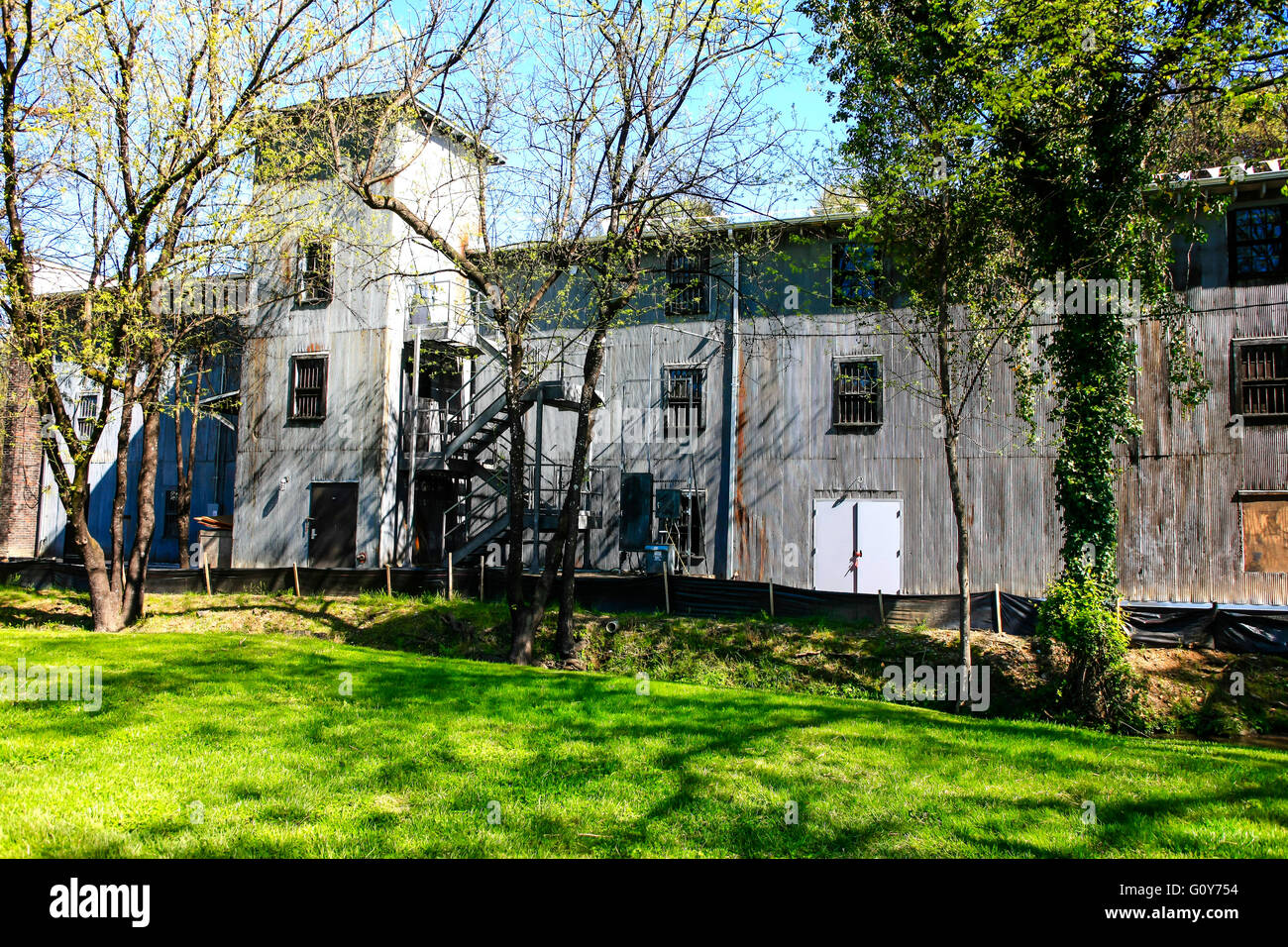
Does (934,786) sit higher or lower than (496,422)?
lower

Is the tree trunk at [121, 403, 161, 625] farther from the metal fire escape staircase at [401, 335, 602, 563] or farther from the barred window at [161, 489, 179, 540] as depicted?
the barred window at [161, 489, 179, 540]

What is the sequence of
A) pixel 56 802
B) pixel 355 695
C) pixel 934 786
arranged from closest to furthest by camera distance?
pixel 56 802 < pixel 934 786 < pixel 355 695

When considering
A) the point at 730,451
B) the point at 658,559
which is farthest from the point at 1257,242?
the point at 658,559

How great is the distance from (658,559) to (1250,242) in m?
16.4

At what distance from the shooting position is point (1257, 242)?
65.4 ft

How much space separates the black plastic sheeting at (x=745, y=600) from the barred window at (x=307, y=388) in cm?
634

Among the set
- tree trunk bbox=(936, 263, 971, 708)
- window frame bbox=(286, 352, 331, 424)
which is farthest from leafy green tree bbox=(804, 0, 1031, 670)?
window frame bbox=(286, 352, 331, 424)

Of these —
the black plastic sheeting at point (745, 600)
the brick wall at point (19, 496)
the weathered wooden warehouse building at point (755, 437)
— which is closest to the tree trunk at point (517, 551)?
the weathered wooden warehouse building at point (755, 437)

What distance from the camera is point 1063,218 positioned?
15.0 meters

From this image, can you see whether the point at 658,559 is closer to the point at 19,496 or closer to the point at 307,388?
the point at 307,388

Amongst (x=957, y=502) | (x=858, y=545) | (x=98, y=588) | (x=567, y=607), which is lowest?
(x=567, y=607)
